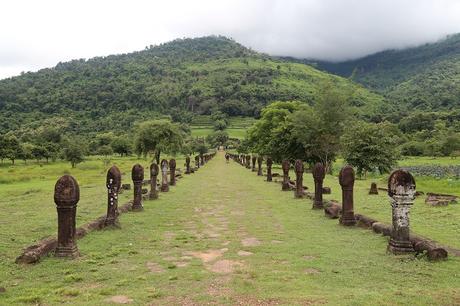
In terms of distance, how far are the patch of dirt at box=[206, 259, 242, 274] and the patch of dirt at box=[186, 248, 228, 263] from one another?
34cm

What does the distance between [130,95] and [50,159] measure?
88593 millimetres

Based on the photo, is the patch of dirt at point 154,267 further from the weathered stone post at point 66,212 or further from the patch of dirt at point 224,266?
the weathered stone post at point 66,212

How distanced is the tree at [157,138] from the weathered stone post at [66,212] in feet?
165

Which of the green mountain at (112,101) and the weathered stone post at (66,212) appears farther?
the green mountain at (112,101)

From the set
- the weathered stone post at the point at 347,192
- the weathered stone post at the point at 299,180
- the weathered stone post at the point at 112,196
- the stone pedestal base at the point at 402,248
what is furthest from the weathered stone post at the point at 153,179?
the stone pedestal base at the point at 402,248

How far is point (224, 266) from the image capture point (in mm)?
8781

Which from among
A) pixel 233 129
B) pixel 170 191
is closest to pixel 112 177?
pixel 170 191

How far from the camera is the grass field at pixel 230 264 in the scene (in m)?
6.88

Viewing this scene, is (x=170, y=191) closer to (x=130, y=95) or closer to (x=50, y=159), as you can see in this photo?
(x=50, y=159)

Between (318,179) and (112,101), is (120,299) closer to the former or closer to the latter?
(318,179)

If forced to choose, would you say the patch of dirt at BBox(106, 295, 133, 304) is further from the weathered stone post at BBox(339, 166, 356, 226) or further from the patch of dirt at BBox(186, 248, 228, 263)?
the weathered stone post at BBox(339, 166, 356, 226)

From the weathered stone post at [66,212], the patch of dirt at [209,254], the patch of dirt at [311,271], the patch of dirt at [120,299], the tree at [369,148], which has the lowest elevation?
the patch of dirt at [209,254]

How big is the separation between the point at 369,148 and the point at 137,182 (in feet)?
83.8

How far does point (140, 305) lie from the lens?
6.48m
